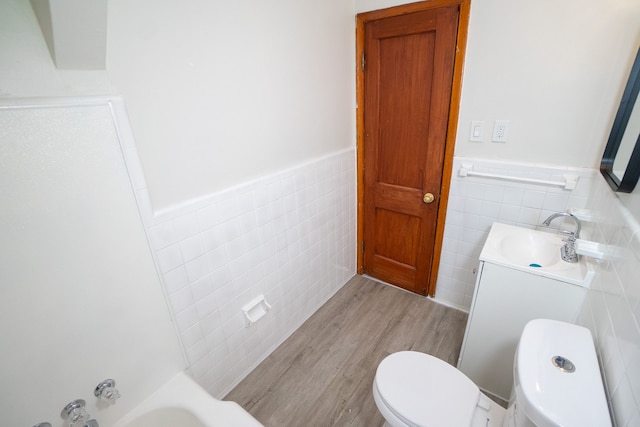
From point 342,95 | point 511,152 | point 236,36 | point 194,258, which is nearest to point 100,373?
point 194,258

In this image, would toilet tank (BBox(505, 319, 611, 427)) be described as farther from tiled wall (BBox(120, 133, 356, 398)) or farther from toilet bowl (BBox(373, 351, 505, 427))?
tiled wall (BBox(120, 133, 356, 398))

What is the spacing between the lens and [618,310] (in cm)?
83

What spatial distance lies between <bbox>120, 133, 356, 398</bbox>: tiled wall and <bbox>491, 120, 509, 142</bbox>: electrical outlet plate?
935 mm

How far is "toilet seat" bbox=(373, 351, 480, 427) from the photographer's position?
3.47 ft

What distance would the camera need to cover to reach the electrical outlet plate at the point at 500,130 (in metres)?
1.63

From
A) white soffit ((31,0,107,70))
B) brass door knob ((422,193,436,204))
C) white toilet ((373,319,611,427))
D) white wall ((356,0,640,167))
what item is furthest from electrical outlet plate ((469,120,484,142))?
white soffit ((31,0,107,70))

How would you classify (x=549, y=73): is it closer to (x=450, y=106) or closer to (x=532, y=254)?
(x=450, y=106)

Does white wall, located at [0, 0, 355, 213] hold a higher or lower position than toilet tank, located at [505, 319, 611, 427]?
higher

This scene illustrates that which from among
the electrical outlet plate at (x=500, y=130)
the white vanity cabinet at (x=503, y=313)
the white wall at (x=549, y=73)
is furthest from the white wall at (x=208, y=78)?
the white vanity cabinet at (x=503, y=313)

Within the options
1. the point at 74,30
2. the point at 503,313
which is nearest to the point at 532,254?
the point at 503,313

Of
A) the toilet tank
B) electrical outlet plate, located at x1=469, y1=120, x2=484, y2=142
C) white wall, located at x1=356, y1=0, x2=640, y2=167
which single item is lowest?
the toilet tank

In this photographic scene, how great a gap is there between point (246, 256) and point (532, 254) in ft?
4.99

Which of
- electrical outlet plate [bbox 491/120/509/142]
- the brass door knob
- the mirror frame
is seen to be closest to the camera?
A: the mirror frame

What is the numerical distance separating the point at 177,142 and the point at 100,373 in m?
0.92
